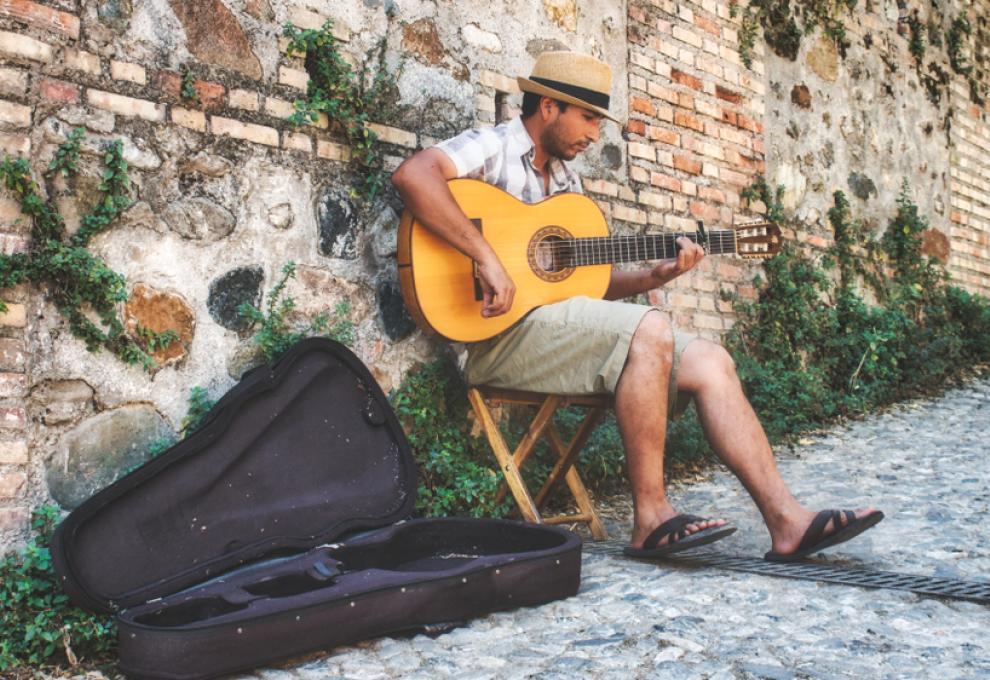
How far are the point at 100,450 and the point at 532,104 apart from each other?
179 centimetres

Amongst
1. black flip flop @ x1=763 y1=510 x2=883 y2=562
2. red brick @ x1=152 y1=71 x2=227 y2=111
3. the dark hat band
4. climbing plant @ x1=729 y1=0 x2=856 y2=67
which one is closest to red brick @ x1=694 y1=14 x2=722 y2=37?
climbing plant @ x1=729 y1=0 x2=856 y2=67

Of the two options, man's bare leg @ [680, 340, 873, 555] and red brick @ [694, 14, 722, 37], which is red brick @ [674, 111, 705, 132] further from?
man's bare leg @ [680, 340, 873, 555]

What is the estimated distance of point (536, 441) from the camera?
3.04 meters

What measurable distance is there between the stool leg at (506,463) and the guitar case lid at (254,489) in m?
0.34

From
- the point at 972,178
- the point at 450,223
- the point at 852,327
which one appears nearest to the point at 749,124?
the point at 852,327

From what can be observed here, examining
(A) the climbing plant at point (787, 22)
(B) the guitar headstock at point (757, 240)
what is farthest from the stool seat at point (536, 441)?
(A) the climbing plant at point (787, 22)

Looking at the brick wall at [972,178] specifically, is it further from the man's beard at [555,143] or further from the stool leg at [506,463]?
the stool leg at [506,463]

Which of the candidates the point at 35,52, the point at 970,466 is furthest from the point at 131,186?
the point at 970,466

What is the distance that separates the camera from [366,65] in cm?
319

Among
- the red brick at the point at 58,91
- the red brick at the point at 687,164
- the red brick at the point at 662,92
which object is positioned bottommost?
the red brick at the point at 58,91

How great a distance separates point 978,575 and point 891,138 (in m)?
4.13

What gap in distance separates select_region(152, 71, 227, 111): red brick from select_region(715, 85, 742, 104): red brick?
9.11 ft

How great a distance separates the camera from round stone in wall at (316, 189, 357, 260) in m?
3.02

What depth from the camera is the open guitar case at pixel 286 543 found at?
191cm
